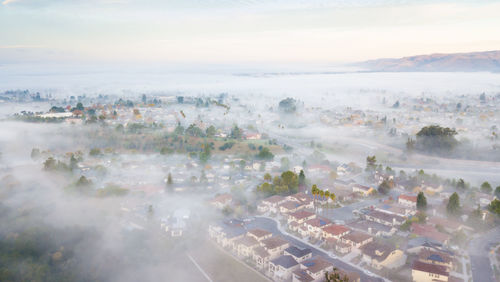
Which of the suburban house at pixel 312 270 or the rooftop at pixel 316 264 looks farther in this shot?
the rooftop at pixel 316 264

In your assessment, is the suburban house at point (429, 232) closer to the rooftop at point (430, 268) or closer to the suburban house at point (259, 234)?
the rooftop at point (430, 268)

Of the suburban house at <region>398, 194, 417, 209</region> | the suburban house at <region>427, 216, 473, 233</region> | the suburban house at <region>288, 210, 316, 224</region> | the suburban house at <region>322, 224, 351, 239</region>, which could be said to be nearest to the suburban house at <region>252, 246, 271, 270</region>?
the suburban house at <region>322, 224, 351, 239</region>

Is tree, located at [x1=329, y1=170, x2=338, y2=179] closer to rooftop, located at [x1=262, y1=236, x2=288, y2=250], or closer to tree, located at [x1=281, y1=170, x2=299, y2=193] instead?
tree, located at [x1=281, y1=170, x2=299, y2=193]

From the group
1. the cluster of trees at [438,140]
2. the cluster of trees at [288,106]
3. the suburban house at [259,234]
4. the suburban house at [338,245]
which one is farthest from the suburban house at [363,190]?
the cluster of trees at [288,106]

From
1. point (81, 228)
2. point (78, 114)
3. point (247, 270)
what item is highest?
point (78, 114)

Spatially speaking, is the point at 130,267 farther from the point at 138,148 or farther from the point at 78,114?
the point at 78,114

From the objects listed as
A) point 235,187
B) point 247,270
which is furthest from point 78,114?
point 247,270
